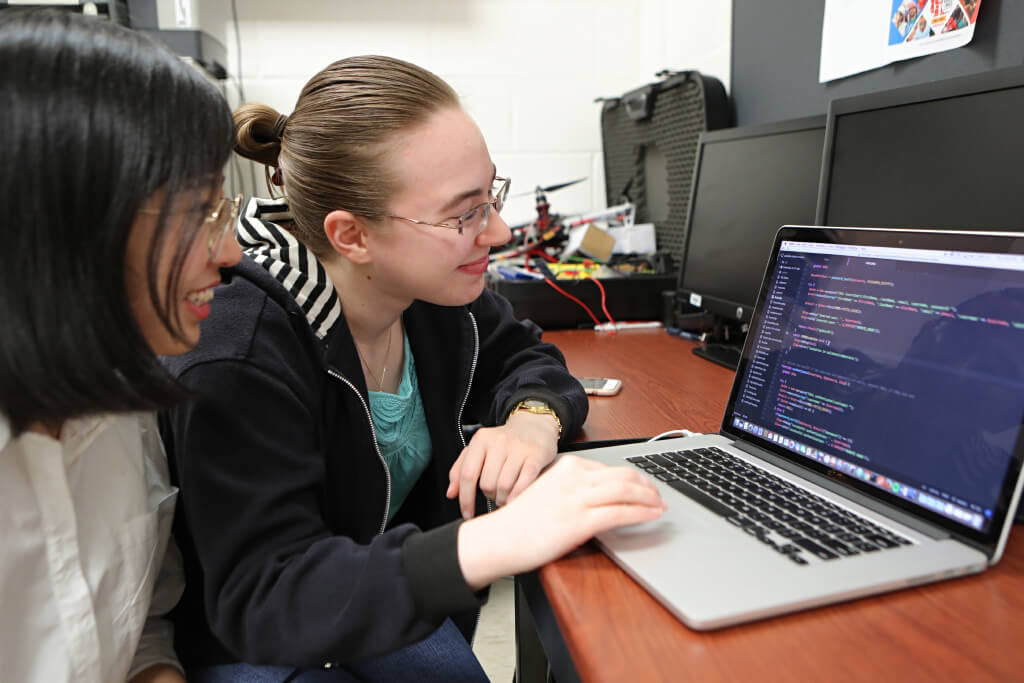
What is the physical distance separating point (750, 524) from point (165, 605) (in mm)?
573

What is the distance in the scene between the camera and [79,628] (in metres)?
Answer: 0.57

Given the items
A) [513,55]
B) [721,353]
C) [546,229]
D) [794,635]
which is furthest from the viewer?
[513,55]

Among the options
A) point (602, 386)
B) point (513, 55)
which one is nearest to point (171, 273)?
point (602, 386)

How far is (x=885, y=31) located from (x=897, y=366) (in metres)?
0.76

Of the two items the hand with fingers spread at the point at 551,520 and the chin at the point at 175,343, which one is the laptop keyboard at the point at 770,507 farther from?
the chin at the point at 175,343

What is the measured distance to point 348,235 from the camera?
2.66 ft

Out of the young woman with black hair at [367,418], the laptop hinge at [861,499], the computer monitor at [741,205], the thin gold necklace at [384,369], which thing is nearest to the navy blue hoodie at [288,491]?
the young woman with black hair at [367,418]

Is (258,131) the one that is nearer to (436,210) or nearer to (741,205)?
(436,210)

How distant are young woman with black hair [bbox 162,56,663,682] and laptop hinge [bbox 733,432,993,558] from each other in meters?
0.19

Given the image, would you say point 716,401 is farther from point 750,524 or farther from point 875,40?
point 875,40

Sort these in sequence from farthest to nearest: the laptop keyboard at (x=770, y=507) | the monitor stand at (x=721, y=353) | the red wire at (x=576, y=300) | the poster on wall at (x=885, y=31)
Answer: the red wire at (x=576, y=300) → the monitor stand at (x=721, y=353) → the poster on wall at (x=885, y=31) → the laptop keyboard at (x=770, y=507)

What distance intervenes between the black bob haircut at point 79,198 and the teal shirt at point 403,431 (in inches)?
15.4

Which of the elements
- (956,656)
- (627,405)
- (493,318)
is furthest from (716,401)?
(956,656)

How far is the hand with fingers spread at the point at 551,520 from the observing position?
1.76 ft
